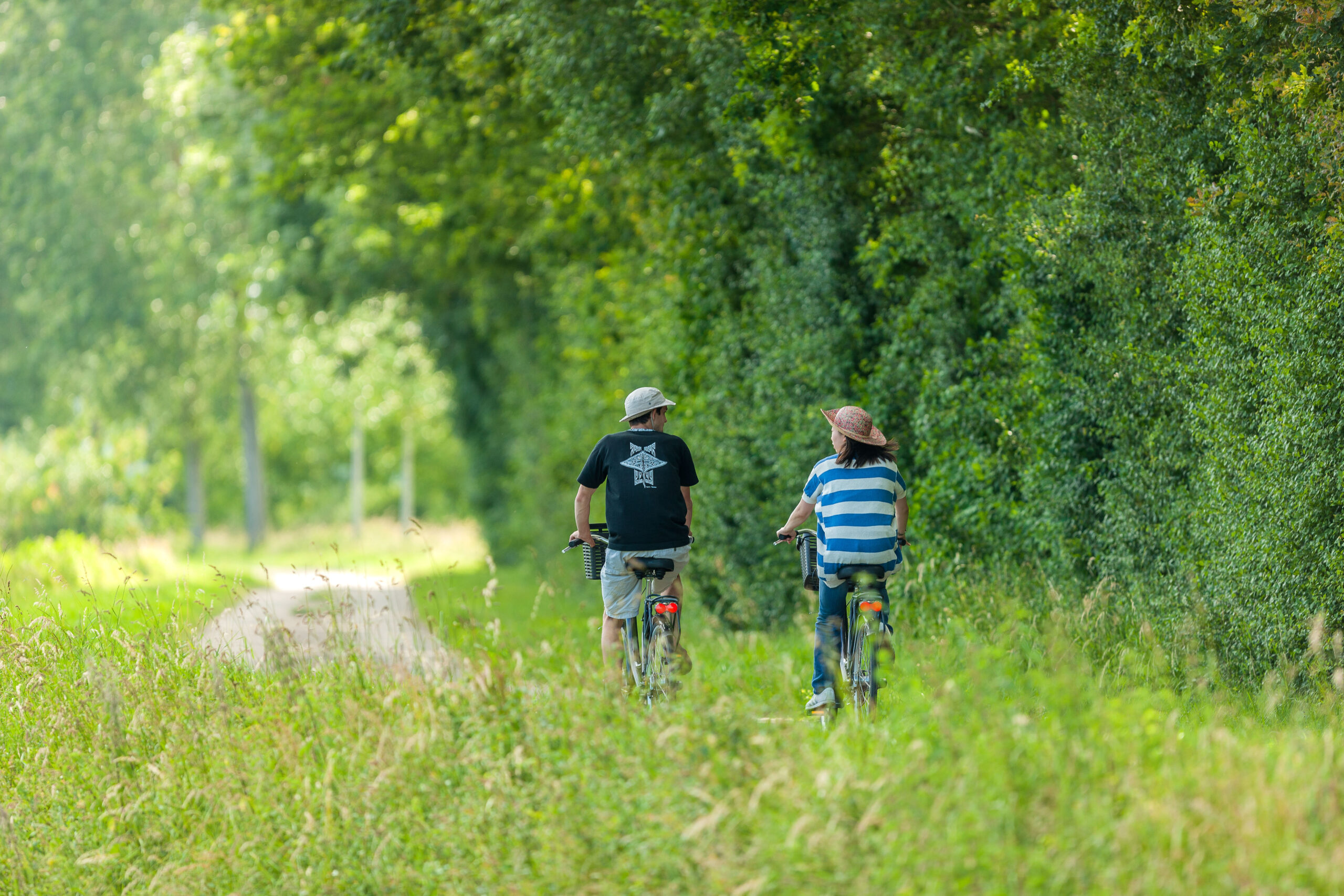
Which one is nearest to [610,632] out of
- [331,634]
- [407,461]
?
[331,634]

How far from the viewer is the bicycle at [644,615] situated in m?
8.46

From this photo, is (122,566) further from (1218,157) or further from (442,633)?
(1218,157)

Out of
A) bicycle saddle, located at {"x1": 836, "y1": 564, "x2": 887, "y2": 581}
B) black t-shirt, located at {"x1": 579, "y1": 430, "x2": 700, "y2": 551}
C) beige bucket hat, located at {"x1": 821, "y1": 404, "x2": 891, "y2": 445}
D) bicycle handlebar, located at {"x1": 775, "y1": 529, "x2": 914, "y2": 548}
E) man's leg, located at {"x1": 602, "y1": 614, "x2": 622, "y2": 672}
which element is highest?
beige bucket hat, located at {"x1": 821, "y1": 404, "x2": 891, "y2": 445}

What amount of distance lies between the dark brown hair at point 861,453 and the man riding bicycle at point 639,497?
3.32 ft

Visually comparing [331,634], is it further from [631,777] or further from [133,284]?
[133,284]

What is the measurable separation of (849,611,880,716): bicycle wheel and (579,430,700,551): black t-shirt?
139cm

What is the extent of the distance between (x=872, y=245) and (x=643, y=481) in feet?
12.3

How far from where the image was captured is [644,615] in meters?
8.81

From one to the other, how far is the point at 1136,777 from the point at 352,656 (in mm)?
4264

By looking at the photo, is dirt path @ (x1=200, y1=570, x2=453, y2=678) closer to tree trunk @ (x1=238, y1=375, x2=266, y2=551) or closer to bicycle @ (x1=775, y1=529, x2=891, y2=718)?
bicycle @ (x1=775, y1=529, x2=891, y2=718)

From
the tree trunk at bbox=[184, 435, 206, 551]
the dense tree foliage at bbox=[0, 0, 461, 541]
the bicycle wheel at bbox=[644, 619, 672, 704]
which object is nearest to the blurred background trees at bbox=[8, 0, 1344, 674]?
the dense tree foliage at bbox=[0, 0, 461, 541]

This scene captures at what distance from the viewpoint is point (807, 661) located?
422 inches

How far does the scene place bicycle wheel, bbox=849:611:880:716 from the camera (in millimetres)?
7508

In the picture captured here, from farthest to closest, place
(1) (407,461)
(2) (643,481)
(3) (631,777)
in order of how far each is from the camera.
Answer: (1) (407,461), (2) (643,481), (3) (631,777)
